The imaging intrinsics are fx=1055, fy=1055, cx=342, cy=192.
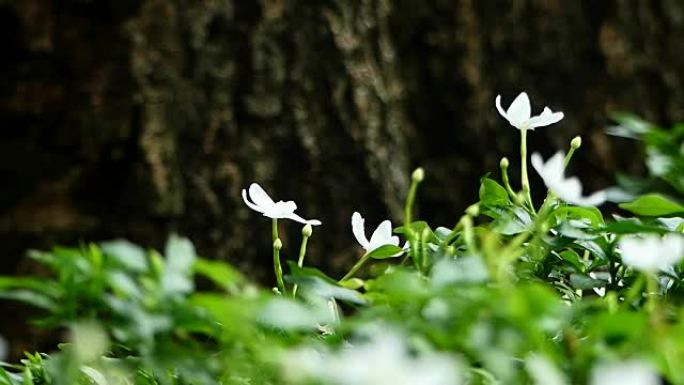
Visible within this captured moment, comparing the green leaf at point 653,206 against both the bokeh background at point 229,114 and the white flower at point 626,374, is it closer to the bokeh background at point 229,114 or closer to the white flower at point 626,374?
the white flower at point 626,374

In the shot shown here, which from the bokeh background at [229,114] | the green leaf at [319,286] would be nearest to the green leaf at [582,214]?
the green leaf at [319,286]

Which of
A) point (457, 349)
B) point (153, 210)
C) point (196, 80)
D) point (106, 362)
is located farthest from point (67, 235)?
point (457, 349)

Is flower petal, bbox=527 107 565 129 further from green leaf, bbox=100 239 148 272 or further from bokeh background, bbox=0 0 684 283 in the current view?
bokeh background, bbox=0 0 684 283

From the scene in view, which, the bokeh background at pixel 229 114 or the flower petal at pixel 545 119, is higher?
the bokeh background at pixel 229 114

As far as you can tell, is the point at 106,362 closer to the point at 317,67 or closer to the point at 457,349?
the point at 457,349

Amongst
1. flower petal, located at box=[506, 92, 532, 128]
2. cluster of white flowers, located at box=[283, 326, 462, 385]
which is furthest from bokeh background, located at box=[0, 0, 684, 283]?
cluster of white flowers, located at box=[283, 326, 462, 385]

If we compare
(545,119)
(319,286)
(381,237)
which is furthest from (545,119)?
(319,286)

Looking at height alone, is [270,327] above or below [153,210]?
below
